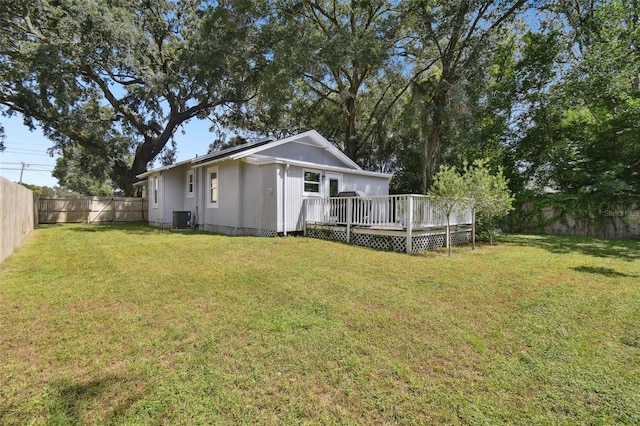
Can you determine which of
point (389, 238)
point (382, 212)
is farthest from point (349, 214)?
point (389, 238)

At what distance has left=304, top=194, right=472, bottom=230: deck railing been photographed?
8.37 meters

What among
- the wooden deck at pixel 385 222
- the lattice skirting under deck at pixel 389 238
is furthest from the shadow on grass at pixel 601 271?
the lattice skirting under deck at pixel 389 238

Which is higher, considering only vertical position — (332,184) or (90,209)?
(332,184)

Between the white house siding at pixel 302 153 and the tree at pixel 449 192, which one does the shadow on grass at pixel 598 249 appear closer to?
the tree at pixel 449 192

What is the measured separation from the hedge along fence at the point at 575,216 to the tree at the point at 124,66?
1593 cm

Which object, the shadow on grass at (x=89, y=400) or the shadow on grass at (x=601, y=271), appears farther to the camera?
the shadow on grass at (x=601, y=271)

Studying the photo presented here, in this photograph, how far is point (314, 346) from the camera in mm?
2945

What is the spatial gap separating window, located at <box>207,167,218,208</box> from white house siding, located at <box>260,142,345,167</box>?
106 inches

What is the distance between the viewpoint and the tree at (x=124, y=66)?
15.6 meters

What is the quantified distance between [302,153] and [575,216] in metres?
12.3

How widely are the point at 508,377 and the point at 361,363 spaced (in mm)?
1211

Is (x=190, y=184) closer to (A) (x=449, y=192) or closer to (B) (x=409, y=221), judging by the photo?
(B) (x=409, y=221)

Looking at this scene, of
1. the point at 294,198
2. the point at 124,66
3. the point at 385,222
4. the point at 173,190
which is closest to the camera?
the point at 385,222

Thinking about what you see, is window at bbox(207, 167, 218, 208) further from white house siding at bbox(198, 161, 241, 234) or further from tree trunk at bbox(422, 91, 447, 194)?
tree trunk at bbox(422, 91, 447, 194)
